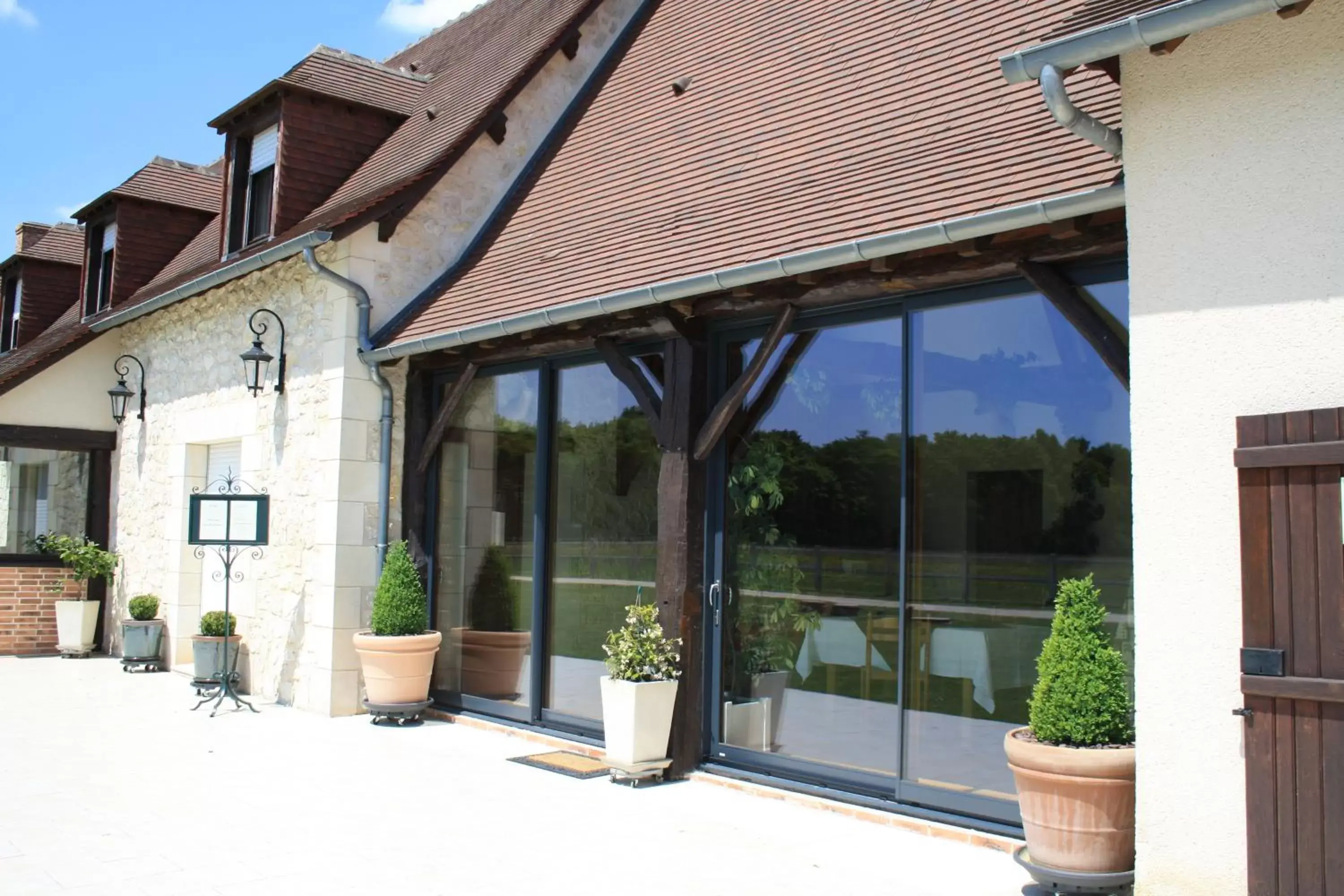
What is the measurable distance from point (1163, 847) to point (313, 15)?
12.4m

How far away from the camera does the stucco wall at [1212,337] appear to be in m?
3.92

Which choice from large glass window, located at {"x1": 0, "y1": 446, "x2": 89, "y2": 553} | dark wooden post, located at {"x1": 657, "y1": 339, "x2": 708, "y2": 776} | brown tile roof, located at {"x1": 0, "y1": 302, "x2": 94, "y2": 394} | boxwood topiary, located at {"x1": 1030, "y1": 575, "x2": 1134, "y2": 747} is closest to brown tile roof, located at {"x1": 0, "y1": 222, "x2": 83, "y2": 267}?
brown tile roof, located at {"x1": 0, "y1": 302, "x2": 94, "y2": 394}

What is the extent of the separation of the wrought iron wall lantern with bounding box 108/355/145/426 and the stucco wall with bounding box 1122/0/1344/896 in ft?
38.1

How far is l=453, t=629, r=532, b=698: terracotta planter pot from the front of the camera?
8555 mm

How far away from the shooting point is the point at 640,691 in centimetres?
651

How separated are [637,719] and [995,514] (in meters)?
2.35

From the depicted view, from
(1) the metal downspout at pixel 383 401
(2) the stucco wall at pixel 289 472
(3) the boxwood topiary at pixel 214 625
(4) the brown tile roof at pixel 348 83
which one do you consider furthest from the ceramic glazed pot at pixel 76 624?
(1) the metal downspout at pixel 383 401

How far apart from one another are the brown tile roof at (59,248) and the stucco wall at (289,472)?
5747mm

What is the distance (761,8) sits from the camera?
8.94 meters

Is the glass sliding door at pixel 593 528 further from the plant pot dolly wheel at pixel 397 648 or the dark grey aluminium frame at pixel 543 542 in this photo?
the plant pot dolly wheel at pixel 397 648

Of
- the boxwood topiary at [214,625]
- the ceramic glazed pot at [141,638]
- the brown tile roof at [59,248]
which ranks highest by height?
the brown tile roof at [59,248]

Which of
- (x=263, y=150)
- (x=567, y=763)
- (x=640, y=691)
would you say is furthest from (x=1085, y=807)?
(x=263, y=150)

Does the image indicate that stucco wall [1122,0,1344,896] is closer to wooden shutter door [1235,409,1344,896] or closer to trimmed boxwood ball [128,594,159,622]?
wooden shutter door [1235,409,1344,896]

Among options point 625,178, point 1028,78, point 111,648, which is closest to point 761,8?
point 625,178
